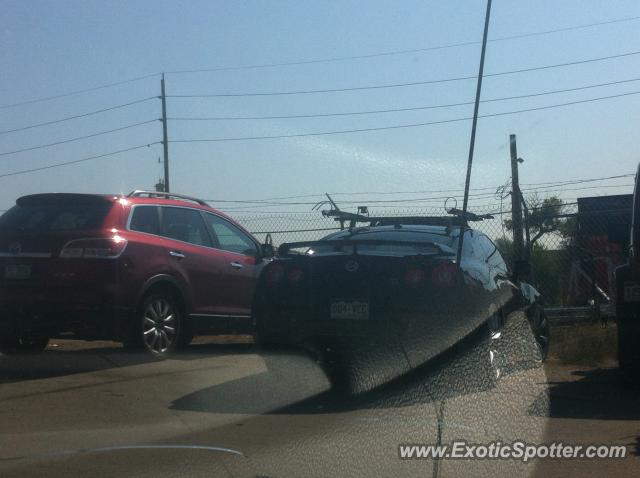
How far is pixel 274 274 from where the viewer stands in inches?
294

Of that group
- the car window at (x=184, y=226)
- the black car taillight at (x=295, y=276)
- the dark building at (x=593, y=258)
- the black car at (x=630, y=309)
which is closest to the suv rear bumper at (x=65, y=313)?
the car window at (x=184, y=226)

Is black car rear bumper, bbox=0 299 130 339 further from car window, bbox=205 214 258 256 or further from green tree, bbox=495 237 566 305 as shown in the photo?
green tree, bbox=495 237 566 305

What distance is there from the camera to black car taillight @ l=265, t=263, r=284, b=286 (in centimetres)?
742

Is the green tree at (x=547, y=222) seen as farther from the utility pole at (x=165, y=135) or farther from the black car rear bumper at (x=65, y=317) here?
the utility pole at (x=165, y=135)

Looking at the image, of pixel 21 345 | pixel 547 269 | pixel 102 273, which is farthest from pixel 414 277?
pixel 547 269

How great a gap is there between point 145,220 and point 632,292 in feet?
14.8

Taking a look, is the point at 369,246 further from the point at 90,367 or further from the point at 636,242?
the point at 90,367

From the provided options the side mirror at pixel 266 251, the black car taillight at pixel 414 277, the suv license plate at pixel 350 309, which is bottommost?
the suv license plate at pixel 350 309

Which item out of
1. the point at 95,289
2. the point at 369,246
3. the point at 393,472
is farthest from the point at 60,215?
the point at 393,472

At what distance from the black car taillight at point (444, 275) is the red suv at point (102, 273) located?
301 centimetres

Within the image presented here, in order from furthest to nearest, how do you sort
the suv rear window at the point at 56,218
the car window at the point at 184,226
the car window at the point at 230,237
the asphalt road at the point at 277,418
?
the car window at the point at 230,237
the car window at the point at 184,226
the suv rear window at the point at 56,218
the asphalt road at the point at 277,418

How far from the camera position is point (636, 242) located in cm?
763

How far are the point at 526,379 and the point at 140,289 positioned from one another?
3561 millimetres

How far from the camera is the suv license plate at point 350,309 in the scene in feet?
22.9
